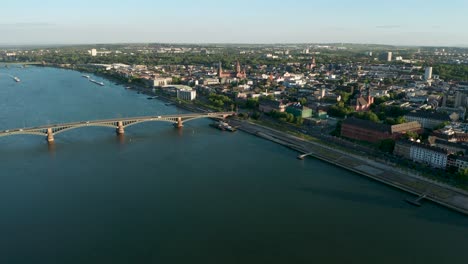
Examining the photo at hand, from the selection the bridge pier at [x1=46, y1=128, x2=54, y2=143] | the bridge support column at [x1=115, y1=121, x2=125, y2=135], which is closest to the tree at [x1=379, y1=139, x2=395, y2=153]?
the bridge support column at [x1=115, y1=121, x2=125, y2=135]

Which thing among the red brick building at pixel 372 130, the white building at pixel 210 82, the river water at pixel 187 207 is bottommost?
the river water at pixel 187 207

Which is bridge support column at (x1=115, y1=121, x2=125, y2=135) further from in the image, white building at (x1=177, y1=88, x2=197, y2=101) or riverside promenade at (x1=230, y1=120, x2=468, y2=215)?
white building at (x1=177, y1=88, x2=197, y2=101)

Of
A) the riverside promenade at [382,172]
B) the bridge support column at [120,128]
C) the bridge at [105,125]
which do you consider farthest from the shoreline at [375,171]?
the bridge support column at [120,128]

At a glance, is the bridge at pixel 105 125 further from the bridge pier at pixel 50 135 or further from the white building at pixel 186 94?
the white building at pixel 186 94

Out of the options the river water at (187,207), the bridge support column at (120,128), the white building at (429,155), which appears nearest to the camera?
the river water at (187,207)

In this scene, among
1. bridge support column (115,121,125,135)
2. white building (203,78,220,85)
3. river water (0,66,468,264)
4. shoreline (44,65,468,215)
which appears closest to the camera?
river water (0,66,468,264)

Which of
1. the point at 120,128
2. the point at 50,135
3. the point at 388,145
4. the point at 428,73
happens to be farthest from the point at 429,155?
the point at 428,73

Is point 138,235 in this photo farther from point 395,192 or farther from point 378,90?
point 378,90
